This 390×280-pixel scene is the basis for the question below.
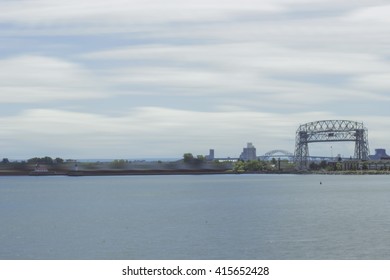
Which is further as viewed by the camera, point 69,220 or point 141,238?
point 69,220

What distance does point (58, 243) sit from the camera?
199 ft

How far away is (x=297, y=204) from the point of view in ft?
349

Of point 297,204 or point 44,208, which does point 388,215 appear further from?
point 44,208

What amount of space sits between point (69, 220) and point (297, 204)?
34716 millimetres

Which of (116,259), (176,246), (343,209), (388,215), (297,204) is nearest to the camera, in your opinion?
(116,259)

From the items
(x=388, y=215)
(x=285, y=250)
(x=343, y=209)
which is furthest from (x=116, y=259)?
(x=343, y=209)

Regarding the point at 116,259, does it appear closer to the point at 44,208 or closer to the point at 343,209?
→ the point at 343,209

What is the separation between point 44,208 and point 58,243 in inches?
1874

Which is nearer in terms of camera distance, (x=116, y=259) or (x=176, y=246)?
(x=116, y=259)
